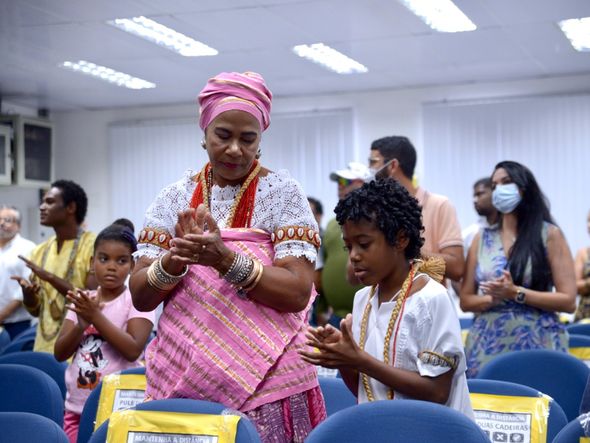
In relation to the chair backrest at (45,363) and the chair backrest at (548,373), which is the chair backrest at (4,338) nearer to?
the chair backrest at (45,363)

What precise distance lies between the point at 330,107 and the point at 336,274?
537cm

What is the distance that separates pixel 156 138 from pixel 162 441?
Result: 31.8ft

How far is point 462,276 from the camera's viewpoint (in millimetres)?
4449

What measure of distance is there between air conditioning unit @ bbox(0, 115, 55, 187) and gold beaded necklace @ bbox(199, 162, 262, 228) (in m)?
8.67

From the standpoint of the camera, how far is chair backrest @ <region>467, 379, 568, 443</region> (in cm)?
296

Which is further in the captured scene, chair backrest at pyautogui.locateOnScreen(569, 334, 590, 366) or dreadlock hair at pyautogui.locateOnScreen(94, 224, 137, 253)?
chair backrest at pyautogui.locateOnScreen(569, 334, 590, 366)

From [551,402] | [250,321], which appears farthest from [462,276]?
[250,321]

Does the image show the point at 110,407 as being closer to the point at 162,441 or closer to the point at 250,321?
the point at 162,441

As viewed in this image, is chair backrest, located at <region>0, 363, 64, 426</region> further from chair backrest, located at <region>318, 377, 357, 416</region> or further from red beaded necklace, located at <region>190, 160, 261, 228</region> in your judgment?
red beaded necklace, located at <region>190, 160, 261, 228</region>

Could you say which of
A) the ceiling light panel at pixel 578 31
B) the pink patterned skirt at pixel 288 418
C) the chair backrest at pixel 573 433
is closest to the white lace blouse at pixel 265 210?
the pink patterned skirt at pixel 288 418

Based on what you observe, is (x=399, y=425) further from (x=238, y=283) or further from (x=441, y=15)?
(x=441, y=15)

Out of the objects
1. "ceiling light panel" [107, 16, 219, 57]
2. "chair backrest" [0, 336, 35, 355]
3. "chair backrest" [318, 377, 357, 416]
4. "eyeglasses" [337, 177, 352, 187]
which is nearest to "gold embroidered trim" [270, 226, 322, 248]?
"chair backrest" [318, 377, 357, 416]

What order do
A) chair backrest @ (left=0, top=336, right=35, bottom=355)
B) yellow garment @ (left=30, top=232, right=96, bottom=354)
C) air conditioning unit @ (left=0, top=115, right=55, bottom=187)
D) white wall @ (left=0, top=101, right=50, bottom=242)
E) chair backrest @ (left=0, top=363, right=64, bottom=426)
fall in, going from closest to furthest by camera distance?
chair backrest @ (left=0, top=363, right=64, bottom=426) → yellow garment @ (left=30, top=232, right=96, bottom=354) → chair backrest @ (left=0, top=336, right=35, bottom=355) → air conditioning unit @ (left=0, top=115, right=55, bottom=187) → white wall @ (left=0, top=101, right=50, bottom=242)

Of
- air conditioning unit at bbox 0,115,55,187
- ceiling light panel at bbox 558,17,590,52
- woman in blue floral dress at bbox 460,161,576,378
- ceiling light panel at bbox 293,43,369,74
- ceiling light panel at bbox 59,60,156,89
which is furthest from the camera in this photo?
air conditioning unit at bbox 0,115,55,187
